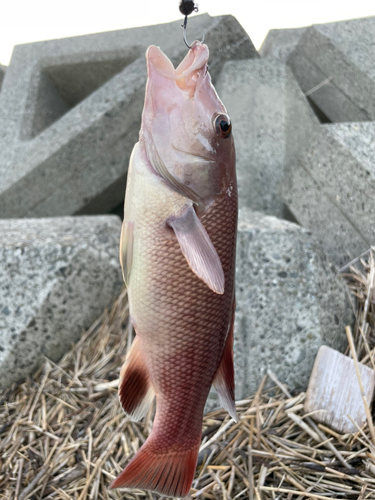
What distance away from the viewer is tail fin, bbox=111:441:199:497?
1.07 m

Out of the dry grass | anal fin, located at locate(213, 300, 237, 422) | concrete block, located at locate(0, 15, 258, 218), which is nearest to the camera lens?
anal fin, located at locate(213, 300, 237, 422)

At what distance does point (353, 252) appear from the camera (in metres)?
2.15

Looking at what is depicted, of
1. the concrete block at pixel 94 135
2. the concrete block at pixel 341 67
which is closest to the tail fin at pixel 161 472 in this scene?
the concrete block at pixel 94 135

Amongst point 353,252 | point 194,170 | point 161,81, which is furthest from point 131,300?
point 353,252

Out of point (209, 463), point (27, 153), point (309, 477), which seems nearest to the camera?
point (309, 477)

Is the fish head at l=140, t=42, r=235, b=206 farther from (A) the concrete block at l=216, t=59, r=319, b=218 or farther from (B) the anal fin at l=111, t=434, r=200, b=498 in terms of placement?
(A) the concrete block at l=216, t=59, r=319, b=218

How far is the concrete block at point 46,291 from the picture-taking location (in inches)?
75.5

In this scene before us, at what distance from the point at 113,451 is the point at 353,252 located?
155 centimetres

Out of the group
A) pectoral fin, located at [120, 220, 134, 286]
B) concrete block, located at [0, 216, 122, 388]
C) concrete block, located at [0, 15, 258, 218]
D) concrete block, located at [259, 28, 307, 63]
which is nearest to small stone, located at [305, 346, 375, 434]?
pectoral fin, located at [120, 220, 134, 286]

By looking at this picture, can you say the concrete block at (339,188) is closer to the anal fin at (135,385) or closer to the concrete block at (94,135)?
the concrete block at (94,135)

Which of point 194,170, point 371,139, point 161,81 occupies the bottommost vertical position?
point 371,139

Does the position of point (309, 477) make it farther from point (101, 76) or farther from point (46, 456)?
point (101, 76)

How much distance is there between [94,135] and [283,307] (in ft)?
6.17

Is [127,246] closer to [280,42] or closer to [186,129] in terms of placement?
[186,129]
